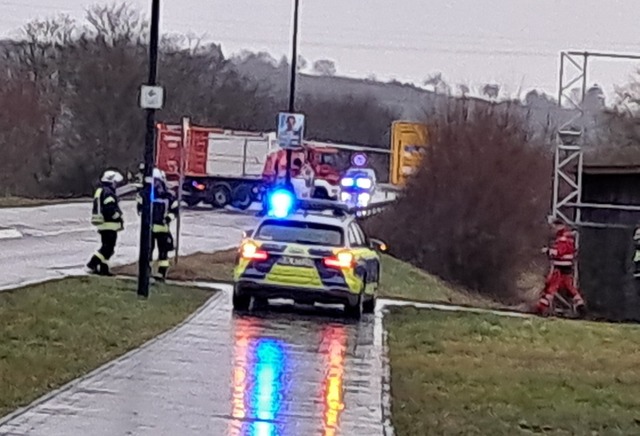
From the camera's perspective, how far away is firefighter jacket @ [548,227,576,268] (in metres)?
28.1

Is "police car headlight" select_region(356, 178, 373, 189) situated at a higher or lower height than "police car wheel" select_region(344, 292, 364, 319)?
higher

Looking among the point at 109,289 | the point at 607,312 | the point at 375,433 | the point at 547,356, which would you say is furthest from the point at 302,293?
the point at 607,312

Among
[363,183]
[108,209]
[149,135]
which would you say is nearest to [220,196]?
[363,183]

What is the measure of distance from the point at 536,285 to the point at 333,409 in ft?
121

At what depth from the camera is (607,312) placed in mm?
35375

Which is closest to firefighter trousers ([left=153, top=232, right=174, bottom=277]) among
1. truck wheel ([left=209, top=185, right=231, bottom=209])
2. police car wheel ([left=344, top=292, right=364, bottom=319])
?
police car wheel ([left=344, top=292, right=364, bottom=319])

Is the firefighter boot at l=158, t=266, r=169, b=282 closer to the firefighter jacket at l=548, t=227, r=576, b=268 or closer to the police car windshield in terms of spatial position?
the police car windshield

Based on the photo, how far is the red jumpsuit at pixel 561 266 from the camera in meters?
28.2

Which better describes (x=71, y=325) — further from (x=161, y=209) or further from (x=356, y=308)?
(x=161, y=209)

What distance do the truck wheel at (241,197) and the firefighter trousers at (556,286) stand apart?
2983cm

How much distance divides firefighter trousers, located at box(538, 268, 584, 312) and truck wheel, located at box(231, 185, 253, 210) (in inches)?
1174

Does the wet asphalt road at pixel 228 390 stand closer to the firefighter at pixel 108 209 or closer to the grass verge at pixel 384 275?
the firefighter at pixel 108 209

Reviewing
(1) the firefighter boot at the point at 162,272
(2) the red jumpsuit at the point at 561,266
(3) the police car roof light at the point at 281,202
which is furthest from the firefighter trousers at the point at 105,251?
(2) the red jumpsuit at the point at 561,266

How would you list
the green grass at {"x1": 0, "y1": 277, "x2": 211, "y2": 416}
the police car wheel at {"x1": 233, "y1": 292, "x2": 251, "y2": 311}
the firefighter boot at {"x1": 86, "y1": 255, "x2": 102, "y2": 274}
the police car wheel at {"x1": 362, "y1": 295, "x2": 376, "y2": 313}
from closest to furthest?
the green grass at {"x1": 0, "y1": 277, "x2": 211, "y2": 416} → the police car wheel at {"x1": 233, "y1": 292, "x2": 251, "y2": 311} → the police car wheel at {"x1": 362, "y1": 295, "x2": 376, "y2": 313} → the firefighter boot at {"x1": 86, "y1": 255, "x2": 102, "y2": 274}
